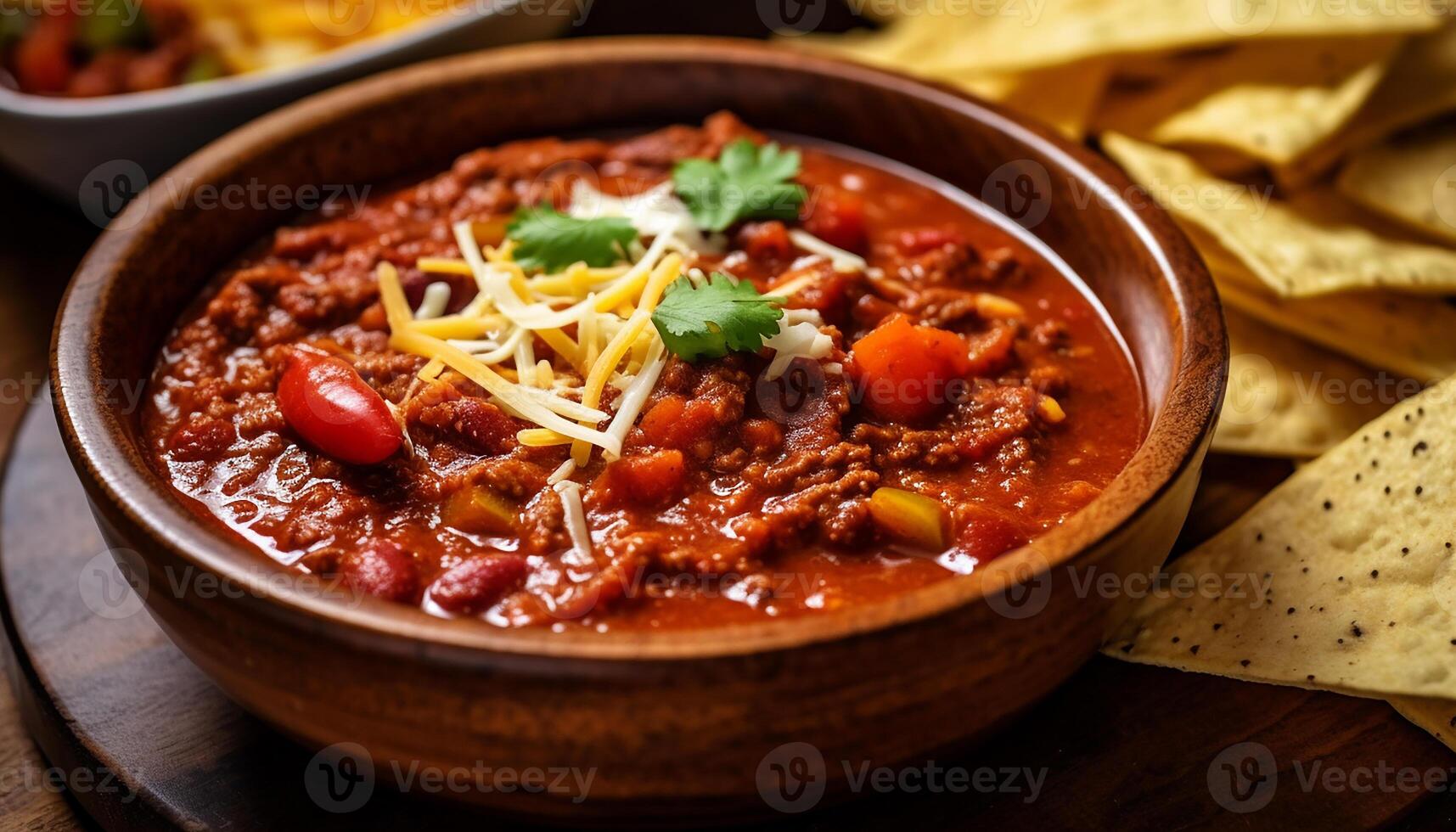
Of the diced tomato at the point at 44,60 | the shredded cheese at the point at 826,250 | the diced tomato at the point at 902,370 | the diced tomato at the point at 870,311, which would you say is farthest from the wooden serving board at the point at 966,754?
the diced tomato at the point at 44,60

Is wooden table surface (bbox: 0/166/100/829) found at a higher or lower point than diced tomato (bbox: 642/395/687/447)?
lower

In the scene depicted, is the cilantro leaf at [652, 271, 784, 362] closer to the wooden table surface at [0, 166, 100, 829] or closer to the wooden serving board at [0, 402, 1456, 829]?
the wooden serving board at [0, 402, 1456, 829]

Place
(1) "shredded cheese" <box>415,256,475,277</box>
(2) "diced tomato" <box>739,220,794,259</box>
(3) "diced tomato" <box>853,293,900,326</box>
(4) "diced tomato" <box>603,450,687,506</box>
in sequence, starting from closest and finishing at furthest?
1. (4) "diced tomato" <box>603,450,687,506</box>
2. (3) "diced tomato" <box>853,293,900,326</box>
3. (1) "shredded cheese" <box>415,256,475,277</box>
4. (2) "diced tomato" <box>739,220,794,259</box>

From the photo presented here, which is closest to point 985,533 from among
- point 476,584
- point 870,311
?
point 870,311

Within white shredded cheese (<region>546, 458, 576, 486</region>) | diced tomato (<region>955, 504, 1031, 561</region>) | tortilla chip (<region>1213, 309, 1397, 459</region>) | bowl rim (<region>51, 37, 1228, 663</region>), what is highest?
bowl rim (<region>51, 37, 1228, 663</region>)

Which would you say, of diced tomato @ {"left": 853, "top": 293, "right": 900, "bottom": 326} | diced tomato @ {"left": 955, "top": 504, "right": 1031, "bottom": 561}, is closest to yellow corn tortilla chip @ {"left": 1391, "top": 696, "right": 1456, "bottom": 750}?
diced tomato @ {"left": 955, "top": 504, "right": 1031, "bottom": 561}

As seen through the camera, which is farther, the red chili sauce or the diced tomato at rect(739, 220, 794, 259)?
the diced tomato at rect(739, 220, 794, 259)
